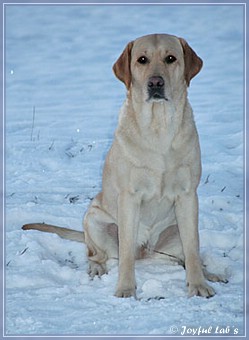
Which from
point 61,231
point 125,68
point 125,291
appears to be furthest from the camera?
point 61,231

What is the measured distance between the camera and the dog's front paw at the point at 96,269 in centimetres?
496

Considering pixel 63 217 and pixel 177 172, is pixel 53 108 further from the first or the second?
pixel 177 172

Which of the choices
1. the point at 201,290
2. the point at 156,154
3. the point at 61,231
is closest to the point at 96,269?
the point at 61,231

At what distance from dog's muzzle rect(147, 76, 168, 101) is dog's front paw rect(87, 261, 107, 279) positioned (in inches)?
47.6

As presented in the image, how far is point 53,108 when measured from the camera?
9.38 m

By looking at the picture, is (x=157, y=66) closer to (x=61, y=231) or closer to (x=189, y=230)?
(x=189, y=230)

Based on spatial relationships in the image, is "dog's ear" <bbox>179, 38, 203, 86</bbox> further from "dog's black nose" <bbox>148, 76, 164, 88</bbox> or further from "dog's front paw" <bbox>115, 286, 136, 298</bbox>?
"dog's front paw" <bbox>115, 286, 136, 298</bbox>

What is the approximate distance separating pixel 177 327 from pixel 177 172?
3.51 ft

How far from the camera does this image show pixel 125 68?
4863 mm

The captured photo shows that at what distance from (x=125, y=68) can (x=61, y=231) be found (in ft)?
4.46

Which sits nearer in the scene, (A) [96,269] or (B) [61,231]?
(A) [96,269]

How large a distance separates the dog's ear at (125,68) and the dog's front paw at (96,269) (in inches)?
48.0

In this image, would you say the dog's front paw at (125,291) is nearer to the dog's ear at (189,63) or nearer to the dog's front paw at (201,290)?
the dog's front paw at (201,290)

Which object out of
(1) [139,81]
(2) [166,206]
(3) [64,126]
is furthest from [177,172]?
(3) [64,126]
